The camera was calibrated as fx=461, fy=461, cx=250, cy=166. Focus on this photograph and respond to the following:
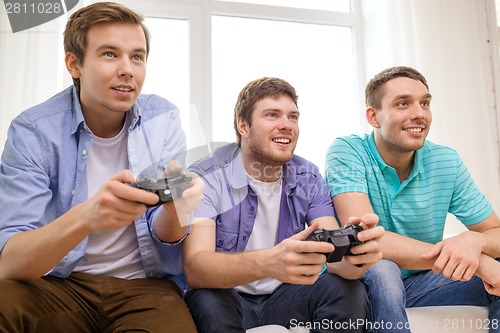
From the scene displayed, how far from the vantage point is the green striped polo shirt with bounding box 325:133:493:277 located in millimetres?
1466

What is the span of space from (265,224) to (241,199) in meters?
0.11

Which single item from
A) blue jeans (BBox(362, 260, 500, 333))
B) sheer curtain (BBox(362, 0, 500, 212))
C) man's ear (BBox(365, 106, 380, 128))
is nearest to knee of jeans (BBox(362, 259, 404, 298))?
blue jeans (BBox(362, 260, 500, 333))

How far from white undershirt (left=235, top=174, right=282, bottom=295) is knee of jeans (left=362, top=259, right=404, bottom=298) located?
25 centimetres

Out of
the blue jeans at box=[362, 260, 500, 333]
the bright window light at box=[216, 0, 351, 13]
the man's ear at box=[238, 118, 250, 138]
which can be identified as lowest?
the blue jeans at box=[362, 260, 500, 333]

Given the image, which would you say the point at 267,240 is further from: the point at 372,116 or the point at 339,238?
the point at 372,116

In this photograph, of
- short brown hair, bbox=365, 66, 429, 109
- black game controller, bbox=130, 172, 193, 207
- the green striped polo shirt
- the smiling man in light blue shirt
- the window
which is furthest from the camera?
the window

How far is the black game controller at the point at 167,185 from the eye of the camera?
2.52ft

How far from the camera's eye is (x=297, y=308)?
119 centimetres

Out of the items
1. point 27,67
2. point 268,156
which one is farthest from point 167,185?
point 27,67

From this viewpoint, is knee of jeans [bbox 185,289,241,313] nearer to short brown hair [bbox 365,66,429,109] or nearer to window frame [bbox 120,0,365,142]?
short brown hair [bbox 365,66,429,109]

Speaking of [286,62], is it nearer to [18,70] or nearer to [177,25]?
[177,25]

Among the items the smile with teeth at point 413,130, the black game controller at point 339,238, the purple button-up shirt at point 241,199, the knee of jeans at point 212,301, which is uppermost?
the smile with teeth at point 413,130

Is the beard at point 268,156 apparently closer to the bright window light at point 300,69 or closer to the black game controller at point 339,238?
the black game controller at point 339,238

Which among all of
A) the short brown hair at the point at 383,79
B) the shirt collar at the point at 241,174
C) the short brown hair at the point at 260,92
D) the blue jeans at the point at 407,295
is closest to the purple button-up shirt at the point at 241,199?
the shirt collar at the point at 241,174
